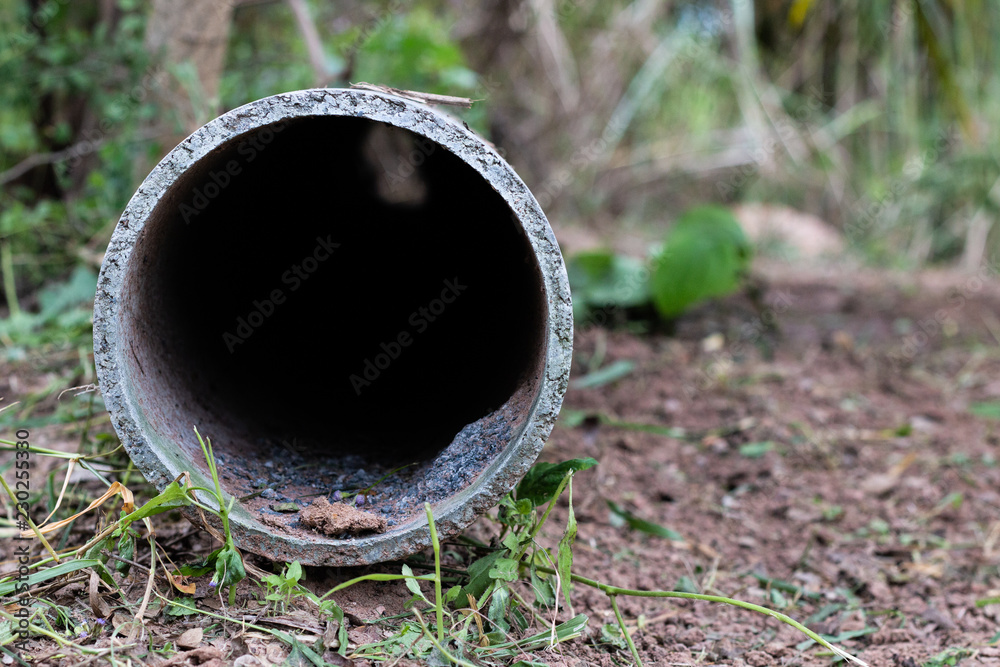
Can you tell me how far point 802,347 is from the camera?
3.92 meters

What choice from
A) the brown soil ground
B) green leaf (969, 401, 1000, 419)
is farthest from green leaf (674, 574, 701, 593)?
green leaf (969, 401, 1000, 419)

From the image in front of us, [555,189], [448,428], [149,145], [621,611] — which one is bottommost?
[555,189]

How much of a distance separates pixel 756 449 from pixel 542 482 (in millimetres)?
1365

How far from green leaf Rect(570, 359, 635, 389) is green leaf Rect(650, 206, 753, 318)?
0.43 meters

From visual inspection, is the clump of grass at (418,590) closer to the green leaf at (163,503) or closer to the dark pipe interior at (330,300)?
the green leaf at (163,503)

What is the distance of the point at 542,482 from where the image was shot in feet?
5.79

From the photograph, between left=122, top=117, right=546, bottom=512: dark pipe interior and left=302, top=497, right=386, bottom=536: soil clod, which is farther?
left=122, top=117, right=546, bottom=512: dark pipe interior

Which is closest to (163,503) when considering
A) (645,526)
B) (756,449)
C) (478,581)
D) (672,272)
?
(478,581)

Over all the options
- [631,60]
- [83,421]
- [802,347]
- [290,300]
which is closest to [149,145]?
[290,300]

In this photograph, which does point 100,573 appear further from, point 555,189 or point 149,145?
point 555,189

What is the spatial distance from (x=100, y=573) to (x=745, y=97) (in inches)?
229

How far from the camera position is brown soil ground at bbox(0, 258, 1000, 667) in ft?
5.86

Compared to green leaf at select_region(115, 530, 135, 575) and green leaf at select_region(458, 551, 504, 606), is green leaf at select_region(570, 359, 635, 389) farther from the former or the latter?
green leaf at select_region(115, 530, 135, 575)

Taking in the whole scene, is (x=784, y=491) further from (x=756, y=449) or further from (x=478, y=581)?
(x=478, y=581)
